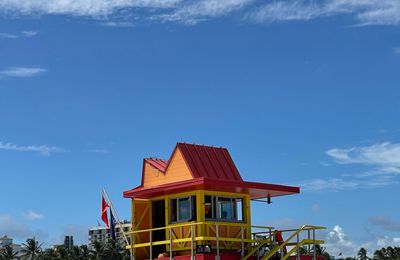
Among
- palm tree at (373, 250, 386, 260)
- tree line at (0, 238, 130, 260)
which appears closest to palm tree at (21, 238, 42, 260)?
tree line at (0, 238, 130, 260)

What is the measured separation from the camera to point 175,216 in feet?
102

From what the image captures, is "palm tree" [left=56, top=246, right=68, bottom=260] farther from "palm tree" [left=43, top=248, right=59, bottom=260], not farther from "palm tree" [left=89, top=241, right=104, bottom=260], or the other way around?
"palm tree" [left=89, top=241, right=104, bottom=260]

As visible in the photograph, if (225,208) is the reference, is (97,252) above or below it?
above

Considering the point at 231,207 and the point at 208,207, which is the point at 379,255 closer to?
the point at 231,207

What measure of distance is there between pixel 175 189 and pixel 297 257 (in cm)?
561

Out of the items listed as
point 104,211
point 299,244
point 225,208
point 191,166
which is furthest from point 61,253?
point 299,244

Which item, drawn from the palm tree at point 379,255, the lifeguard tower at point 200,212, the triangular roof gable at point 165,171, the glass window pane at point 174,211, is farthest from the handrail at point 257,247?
the palm tree at point 379,255

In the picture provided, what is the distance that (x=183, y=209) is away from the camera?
30.7 metres

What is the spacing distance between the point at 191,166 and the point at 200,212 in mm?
2083

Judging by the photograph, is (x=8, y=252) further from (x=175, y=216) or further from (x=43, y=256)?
(x=175, y=216)

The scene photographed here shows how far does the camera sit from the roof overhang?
95.9 feet

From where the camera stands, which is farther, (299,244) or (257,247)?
(257,247)

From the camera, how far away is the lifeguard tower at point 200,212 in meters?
29.3

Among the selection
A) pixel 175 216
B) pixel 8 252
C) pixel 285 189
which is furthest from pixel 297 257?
pixel 8 252
